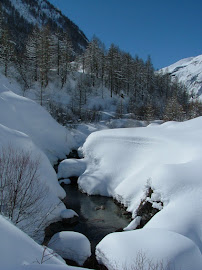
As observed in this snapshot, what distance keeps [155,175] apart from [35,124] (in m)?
17.3

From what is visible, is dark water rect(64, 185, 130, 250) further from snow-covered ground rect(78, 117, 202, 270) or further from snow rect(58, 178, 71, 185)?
snow rect(58, 178, 71, 185)

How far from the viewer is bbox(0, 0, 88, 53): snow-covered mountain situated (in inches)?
3462

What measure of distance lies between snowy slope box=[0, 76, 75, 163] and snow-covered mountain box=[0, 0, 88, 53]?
57.6 m

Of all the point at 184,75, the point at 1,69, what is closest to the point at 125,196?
the point at 1,69

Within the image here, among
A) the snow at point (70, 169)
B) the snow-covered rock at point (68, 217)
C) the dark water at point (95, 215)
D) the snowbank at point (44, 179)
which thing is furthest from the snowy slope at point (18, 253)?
the snow at point (70, 169)

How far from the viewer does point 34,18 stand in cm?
10994

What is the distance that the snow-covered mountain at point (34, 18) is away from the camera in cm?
8794

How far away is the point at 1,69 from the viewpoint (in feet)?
135

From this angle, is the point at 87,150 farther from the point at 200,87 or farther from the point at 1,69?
the point at 200,87

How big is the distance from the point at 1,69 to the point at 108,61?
26343 millimetres

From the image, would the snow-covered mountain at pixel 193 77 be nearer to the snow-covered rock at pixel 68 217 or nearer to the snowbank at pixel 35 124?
the snowbank at pixel 35 124

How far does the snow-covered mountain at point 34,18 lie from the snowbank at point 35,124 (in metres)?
57.7

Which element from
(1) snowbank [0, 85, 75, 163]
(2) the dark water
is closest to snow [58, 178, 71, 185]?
(2) the dark water

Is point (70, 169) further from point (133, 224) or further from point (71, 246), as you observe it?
point (71, 246)
